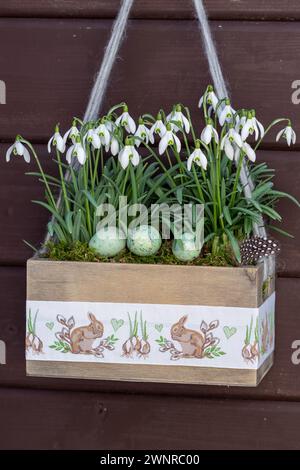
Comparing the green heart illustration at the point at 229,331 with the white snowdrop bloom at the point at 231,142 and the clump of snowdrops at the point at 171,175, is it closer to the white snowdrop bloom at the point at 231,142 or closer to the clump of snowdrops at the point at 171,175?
the clump of snowdrops at the point at 171,175

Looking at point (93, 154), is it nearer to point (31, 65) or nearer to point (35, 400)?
point (31, 65)

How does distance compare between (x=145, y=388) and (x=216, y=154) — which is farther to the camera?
(x=145, y=388)

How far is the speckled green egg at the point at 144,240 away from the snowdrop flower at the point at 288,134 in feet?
0.67

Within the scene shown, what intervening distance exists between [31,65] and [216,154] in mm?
319

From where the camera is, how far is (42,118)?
113 centimetres

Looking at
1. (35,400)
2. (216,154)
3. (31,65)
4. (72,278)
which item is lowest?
(35,400)

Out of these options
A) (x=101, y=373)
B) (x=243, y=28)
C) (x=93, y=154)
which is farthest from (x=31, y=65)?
(x=101, y=373)

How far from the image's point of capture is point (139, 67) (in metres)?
1.12

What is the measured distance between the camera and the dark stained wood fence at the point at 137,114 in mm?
1102

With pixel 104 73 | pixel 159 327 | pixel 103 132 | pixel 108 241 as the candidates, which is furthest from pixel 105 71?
pixel 159 327

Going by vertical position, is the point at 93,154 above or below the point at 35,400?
above

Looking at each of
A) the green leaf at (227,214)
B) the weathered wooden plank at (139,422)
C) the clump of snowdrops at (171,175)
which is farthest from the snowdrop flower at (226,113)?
the weathered wooden plank at (139,422)

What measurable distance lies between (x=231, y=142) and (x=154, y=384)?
381 mm

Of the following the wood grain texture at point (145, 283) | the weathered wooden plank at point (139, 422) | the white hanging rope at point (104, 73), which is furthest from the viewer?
the weathered wooden plank at point (139, 422)
